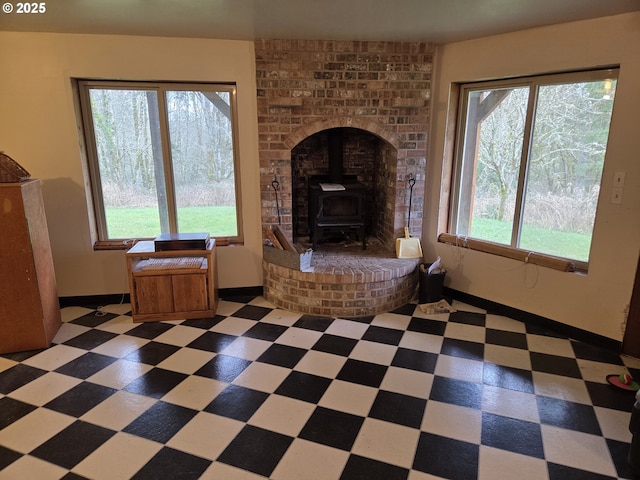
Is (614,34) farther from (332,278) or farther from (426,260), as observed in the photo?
(332,278)

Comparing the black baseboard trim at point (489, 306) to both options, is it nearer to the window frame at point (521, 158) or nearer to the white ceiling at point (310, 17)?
the window frame at point (521, 158)

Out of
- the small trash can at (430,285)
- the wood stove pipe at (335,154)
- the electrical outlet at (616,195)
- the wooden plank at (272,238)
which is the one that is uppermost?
the wood stove pipe at (335,154)

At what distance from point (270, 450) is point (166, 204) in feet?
8.42

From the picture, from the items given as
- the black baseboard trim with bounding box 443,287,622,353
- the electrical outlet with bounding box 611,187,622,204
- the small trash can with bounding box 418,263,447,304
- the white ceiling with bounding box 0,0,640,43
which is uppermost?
the white ceiling with bounding box 0,0,640,43

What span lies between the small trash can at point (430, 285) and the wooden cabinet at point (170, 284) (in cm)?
186

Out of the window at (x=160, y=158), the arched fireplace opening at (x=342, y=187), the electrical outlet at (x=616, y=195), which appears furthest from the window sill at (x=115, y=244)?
the electrical outlet at (x=616, y=195)

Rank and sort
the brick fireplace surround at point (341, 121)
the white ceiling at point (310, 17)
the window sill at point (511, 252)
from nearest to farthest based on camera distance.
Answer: the white ceiling at point (310, 17) → the window sill at point (511, 252) → the brick fireplace surround at point (341, 121)

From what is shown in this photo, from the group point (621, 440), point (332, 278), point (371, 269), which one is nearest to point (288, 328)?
point (332, 278)

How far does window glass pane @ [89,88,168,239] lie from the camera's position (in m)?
3.53

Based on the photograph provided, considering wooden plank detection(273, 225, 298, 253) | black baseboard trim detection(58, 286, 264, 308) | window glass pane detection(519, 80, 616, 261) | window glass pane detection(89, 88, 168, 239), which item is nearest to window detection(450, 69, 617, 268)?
window glass pane detection(519, 80, 616, 261)

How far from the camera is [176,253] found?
3.29 m

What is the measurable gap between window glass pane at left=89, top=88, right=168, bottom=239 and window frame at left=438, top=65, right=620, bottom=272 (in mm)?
2756

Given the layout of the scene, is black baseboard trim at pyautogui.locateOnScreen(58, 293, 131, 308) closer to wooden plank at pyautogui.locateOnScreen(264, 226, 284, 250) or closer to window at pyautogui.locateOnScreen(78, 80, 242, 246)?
window at pyautogui.locateOnScreen(78, 80, 242, 246)

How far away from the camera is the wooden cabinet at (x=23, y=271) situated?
2.72 meters
